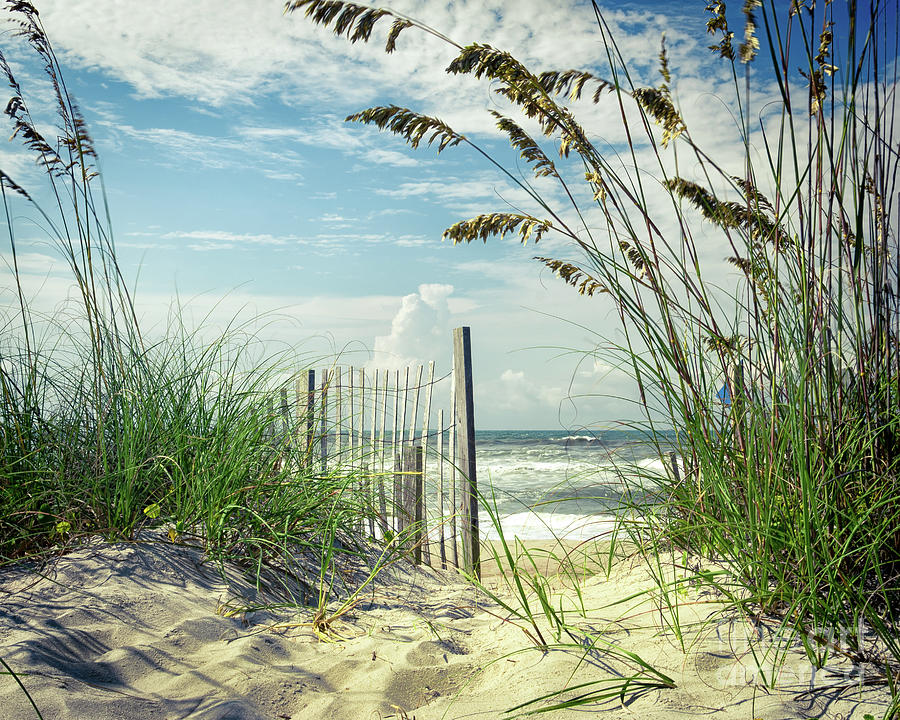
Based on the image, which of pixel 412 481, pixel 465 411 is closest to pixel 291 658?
pixel 412 481

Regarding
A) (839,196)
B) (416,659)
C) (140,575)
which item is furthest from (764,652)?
(140,575)

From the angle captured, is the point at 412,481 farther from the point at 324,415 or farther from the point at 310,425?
the point at 310,425

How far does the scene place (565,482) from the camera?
2.29 meters

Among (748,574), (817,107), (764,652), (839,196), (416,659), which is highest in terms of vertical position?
(817,107)

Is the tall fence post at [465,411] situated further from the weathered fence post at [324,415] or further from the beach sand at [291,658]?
the beach sand at [291,658]

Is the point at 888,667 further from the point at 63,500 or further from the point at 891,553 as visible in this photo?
the point at 63,500

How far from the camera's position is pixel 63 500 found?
2.64m

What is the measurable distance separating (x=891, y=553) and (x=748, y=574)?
48cm

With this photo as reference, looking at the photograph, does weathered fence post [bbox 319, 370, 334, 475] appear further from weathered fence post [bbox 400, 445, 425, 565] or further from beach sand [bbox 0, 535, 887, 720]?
beach sand [bbox 0, 535, 887, 720]

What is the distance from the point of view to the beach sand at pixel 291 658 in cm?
167

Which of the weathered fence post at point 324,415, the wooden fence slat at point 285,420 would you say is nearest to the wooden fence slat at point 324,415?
the weathered fence post at point 324,415

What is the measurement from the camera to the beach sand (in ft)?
5.49

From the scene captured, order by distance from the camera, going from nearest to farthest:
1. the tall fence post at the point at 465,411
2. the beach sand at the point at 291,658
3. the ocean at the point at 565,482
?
the beach sand at the point at 291,658 < the ocean at the point at 565,482 < the tall fence post at the point at 465,411

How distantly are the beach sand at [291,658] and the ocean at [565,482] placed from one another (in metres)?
0.41
